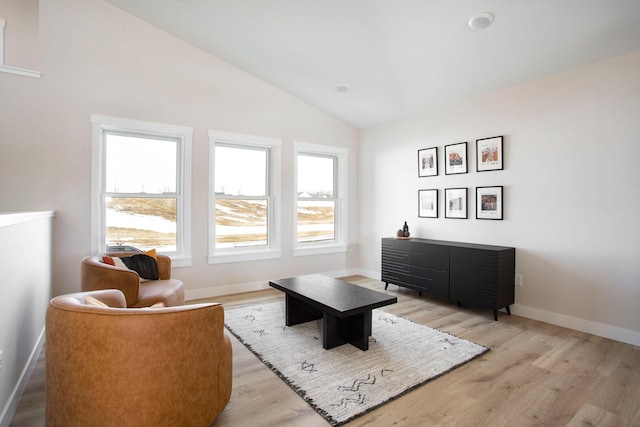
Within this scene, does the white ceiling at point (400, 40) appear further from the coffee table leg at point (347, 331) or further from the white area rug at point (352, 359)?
the white area rug at point (352, 359)

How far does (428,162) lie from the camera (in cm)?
458

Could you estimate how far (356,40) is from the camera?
11.3 ft

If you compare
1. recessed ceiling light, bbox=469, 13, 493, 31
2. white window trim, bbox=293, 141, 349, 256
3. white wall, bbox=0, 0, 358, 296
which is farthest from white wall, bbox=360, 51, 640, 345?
white wall, bbox=0, 0, 358, 296

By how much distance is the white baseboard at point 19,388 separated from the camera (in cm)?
173

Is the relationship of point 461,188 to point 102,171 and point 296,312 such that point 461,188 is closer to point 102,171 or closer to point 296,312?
point 296,312

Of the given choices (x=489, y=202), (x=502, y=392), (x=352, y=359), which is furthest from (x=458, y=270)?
(x=352, y=359)

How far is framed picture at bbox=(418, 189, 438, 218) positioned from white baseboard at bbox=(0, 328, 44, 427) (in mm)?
4373

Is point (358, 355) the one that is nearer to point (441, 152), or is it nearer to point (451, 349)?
point (451, 349)

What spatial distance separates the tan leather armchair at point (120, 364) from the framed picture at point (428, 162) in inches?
150

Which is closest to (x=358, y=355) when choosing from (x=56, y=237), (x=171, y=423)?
(x=171, y=423)

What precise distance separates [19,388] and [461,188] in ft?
14.8

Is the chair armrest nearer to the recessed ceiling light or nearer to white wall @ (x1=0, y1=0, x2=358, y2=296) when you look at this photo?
white wall @ (x1=0, y1=0, x2=358, y2=296)

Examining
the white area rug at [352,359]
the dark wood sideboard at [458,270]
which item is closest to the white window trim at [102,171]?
the white area rug at [352,359]

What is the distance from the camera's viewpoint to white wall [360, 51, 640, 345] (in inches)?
116
